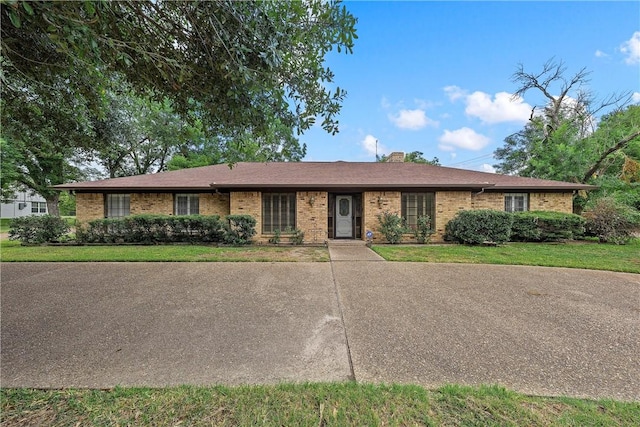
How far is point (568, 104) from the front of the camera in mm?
18891

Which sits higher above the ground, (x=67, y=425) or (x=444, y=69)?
(x=444, y=69)

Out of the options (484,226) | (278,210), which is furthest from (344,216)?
(484,226)

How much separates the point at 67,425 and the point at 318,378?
1.81 meters

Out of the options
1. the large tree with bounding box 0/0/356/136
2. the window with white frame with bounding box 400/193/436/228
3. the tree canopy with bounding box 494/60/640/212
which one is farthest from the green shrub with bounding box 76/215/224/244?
the tree canopy with bounding box 494/60/640/212

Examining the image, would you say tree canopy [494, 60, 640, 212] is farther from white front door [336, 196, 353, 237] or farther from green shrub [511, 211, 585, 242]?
white front door [336, 196, 353, 237]

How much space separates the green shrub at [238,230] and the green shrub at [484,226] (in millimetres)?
8047

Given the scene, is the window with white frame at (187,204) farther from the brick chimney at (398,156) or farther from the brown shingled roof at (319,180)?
the brick chimney at (398,156)

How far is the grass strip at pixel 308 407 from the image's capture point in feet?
6.04

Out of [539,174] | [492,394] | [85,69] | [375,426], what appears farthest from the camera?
[539,174]

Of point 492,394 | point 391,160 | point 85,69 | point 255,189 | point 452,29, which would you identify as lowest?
point 492,394

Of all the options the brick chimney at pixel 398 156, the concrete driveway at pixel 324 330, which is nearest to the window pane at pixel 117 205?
the concrete driveway at pixel 324 330

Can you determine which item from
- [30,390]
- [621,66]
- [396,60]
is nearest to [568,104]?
[621,66]

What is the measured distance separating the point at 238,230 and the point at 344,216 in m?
4.54

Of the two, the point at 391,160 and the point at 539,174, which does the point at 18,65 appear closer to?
the point at 391,160
